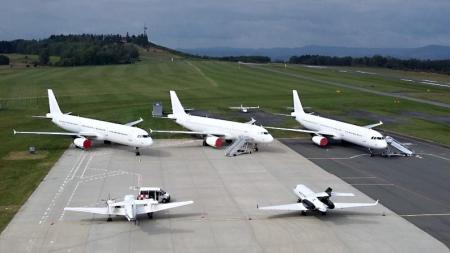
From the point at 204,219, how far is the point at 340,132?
3871cm

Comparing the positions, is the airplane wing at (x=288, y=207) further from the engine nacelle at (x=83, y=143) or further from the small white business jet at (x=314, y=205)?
the engine nacelle at (x=83, y=143)

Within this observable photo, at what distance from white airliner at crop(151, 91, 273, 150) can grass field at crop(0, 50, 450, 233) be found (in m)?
11.7

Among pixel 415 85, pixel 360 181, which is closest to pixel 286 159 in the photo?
pixel 360 181

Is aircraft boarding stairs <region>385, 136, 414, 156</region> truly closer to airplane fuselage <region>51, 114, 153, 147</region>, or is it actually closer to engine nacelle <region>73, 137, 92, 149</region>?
airplane fuselage <region>51, 114, 153, 147</region>

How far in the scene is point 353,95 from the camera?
15500cm

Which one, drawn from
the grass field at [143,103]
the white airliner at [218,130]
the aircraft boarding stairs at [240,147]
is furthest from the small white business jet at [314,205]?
the white airliner at [218,130]

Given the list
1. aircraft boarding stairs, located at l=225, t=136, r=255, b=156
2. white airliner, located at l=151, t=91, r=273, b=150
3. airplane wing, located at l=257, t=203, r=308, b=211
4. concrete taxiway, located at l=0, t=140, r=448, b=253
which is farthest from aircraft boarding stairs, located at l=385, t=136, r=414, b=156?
airplane wing, located at l=257, t=203, r=308, b=211

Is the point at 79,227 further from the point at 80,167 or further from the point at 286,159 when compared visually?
the point at 286,159

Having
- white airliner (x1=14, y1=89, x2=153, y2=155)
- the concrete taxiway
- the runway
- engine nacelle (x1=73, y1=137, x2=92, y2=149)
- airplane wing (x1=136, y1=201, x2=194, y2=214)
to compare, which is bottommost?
the concrete taxiway

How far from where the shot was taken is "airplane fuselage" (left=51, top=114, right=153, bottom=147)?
226 ft

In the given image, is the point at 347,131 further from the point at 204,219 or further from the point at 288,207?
the point at 204,219

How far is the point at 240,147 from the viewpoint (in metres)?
72.1

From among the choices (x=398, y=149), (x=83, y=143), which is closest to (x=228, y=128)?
(x=83, y=143)

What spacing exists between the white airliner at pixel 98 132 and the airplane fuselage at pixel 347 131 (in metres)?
29.1
